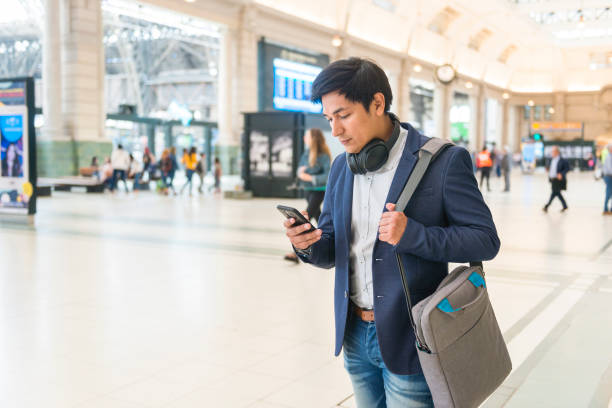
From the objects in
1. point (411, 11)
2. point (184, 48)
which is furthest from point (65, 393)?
point (184, 48)

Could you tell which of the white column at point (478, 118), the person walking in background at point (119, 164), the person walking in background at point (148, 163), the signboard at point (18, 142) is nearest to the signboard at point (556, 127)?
the white column at point (478, 118)

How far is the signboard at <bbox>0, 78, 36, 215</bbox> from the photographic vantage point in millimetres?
10844

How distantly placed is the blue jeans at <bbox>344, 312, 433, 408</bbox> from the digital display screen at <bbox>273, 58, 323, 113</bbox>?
1929 centimetres

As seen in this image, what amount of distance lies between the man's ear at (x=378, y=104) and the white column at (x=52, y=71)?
18848mm

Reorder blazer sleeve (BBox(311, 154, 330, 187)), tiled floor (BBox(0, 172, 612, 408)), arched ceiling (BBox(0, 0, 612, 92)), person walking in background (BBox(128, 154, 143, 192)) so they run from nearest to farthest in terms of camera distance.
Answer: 1. tiled floor (BBox(0, 172, 612, 408))
2. blazer sleeve (BBox(311, 154, 330, 187))
3. person walking in background (BBox(128, 154, 143, 192))
4. arched ceiling (BBox(0, 0, 612, 92))

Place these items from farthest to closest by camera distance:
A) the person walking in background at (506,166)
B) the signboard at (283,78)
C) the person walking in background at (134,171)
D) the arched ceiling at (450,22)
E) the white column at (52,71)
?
the arched ceiling at (450,22)
the person walking in background at (506,166)
the signboard at (283,78)
the person walking in background at (134,171)
the white column at (52,71)

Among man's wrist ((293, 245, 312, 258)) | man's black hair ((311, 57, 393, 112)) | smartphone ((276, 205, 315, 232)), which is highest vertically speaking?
man's black hair ((311, 57, 393, 112))

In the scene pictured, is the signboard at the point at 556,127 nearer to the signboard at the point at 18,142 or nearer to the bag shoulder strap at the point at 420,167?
the signboard at the point at 18,142

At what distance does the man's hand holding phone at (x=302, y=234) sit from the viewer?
1880 mm

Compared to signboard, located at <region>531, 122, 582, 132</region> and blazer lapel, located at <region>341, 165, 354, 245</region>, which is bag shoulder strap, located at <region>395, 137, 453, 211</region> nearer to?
blazer lapel, located at <region>341, 165, 354, 245</region>

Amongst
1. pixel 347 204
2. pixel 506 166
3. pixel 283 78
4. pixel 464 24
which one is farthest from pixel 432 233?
pixel 464 24

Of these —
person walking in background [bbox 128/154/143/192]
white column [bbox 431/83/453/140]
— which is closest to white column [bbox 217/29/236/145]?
person walking in background [bbox 128/154/143/192]

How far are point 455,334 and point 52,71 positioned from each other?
19483 millimetres

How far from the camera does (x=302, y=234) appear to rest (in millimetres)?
1900
